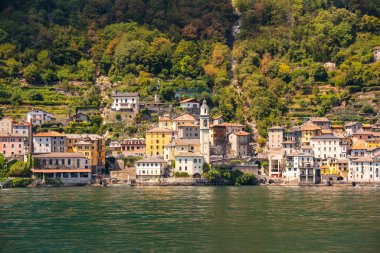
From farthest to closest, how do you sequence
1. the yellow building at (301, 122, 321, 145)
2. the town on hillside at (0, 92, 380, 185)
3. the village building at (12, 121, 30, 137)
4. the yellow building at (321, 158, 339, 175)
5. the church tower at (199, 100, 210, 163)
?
the yellow building at (301, 122, 321, 145) → the village building at (12, 121, 30, 137) → the church tower at (199, 100, 210, 163) → the yellow building at (321, 158, 339, 175) → the town on hillside at (0, 92, 380, 185)

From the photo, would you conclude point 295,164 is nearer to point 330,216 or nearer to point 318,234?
point 330,216

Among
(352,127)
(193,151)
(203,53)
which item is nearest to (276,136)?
(352,127)

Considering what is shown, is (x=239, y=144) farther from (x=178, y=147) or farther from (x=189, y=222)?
(x=189, y=222)

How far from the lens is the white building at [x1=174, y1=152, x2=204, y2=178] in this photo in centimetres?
9369

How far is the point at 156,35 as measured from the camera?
439 feet

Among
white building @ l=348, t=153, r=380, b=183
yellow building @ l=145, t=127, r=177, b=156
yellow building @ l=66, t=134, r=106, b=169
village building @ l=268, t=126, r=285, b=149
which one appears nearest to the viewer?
white building @ l=348, t=153, r=380, b=183

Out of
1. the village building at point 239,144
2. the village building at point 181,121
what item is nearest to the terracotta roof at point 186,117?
the village building at point 181,121

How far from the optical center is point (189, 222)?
52.8 metres

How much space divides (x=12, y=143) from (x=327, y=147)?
3586 cm

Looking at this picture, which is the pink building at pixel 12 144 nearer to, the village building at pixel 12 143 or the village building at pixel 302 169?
the village building at pixel 12 143

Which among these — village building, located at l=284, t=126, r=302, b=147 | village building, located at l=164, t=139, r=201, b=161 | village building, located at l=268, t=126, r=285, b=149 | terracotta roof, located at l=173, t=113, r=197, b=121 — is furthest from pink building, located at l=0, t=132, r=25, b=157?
village building, located at l=284, t=126, r=302, b=147

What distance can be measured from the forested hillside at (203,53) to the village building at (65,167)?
1901 cm

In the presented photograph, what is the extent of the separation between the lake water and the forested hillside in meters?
37.9

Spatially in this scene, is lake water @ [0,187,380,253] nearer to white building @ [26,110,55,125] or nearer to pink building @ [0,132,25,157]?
pink building @ [0,132,25,157]
